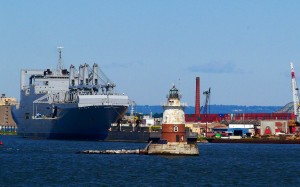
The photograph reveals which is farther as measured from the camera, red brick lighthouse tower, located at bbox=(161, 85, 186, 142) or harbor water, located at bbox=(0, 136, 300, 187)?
red brick lighthouse tower, located at bbox=(161, 85, 186, 142)

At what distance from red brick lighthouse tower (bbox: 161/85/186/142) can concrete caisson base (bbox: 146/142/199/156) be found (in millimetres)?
571

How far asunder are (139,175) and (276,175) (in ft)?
46.1

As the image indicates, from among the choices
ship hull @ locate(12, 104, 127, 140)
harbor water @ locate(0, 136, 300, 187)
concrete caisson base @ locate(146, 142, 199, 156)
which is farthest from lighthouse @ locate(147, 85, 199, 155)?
ship hull @ locate(12, 104, 127, 140)

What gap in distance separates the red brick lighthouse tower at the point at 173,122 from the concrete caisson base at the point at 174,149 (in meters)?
0.57

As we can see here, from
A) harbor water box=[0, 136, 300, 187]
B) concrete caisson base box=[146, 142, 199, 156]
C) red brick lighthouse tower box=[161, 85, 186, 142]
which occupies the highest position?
red brick lighthouse tower box=[161, 85, 186, 142]

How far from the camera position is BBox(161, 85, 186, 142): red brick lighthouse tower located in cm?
10162

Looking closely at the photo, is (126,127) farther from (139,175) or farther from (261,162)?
(139,175)

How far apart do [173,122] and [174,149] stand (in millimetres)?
3054

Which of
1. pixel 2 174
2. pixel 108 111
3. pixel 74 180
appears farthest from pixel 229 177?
pixel 108 111

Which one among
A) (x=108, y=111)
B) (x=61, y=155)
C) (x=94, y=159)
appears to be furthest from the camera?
(x=108, y=111)

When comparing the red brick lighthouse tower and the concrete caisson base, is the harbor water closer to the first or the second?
the concrete caisson base

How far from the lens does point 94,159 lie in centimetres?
10944

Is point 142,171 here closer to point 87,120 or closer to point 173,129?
point 173,129

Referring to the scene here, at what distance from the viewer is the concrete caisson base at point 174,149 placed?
10212 centimetres
